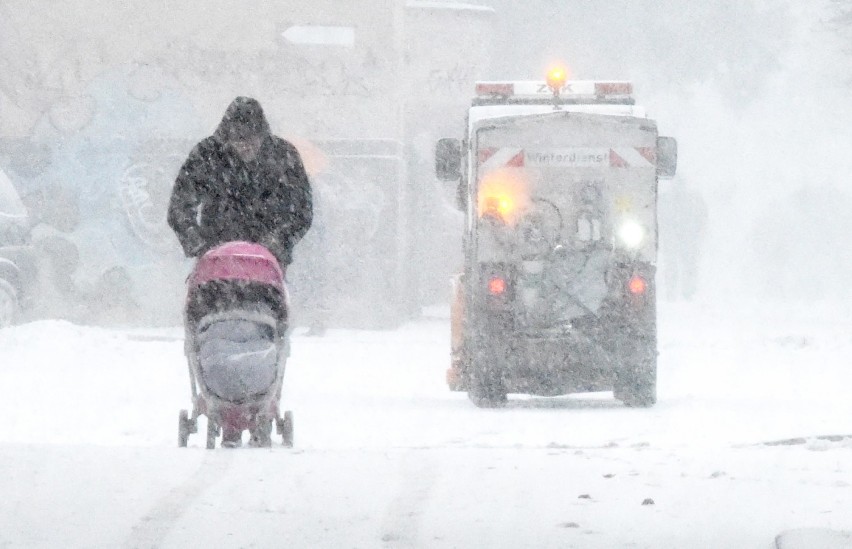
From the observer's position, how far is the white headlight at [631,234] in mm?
15867

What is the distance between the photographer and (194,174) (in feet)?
27.6

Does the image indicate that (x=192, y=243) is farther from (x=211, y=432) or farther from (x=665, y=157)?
(x=665, y=157)

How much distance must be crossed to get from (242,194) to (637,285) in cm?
775

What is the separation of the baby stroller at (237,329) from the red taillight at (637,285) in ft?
25.9

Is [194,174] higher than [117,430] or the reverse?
higher

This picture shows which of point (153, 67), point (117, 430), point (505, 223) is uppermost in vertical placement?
point (153, 67)

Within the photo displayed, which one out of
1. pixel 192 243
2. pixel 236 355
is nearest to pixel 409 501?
pixel 236 355

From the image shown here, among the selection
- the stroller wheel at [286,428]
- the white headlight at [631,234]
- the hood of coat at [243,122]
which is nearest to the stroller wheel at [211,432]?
the stroller wheel at [286,428]

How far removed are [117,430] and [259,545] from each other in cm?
844

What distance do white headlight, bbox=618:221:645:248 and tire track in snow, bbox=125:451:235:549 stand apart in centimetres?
879

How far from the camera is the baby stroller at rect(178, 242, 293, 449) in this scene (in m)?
7.87

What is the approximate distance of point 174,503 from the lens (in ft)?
20.6

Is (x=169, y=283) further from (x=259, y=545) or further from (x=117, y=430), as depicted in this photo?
(x=259, y=545)

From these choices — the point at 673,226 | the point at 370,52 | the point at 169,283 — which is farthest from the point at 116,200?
the point at 673,226
